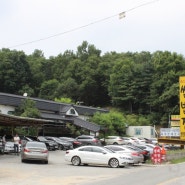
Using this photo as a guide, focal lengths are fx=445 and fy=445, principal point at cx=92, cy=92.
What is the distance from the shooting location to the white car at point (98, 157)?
3006 centimetres

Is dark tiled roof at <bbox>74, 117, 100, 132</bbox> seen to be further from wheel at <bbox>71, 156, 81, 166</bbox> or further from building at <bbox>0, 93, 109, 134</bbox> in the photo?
wheel at <bbox>71, 156, 81, 166</bbox>

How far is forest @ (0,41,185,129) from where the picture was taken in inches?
3782

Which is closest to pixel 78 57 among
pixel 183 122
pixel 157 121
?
pixel 157 121

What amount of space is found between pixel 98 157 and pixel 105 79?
85874mm

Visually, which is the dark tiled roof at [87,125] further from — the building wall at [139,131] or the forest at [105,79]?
the forest at [105,79]

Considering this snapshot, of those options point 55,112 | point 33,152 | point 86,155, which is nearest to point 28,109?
point 55,112

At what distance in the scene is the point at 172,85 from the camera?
93312 mm

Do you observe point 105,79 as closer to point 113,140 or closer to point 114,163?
point 113,140

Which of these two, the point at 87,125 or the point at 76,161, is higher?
the point at 87,125

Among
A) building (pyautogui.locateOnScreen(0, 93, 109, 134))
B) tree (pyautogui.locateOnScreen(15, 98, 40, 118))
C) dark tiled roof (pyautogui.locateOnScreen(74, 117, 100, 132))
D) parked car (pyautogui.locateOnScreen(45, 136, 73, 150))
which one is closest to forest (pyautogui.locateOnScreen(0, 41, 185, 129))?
building (pyautogui.locateOnScreen(0, 93, 109, 134))

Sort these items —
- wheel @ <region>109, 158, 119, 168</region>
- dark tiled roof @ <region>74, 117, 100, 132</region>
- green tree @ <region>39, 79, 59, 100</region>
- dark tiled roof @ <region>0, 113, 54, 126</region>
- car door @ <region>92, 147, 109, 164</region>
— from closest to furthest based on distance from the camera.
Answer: wheel @ <region>109, 158, 119, 168</region>, car door @ <region>92, 147, 109, 164</region>, dark tiled roof @ <region>0, 113, 54, 126</region>, dark tiled roof @ <region>74, 117, 100, 132</region>, green tree @ <region>39, 79, 59, 100</region>

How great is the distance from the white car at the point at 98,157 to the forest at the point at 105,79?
6197 centimetres

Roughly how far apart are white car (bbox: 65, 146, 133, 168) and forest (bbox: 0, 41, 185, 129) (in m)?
62.0

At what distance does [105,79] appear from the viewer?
11562 centimetres
